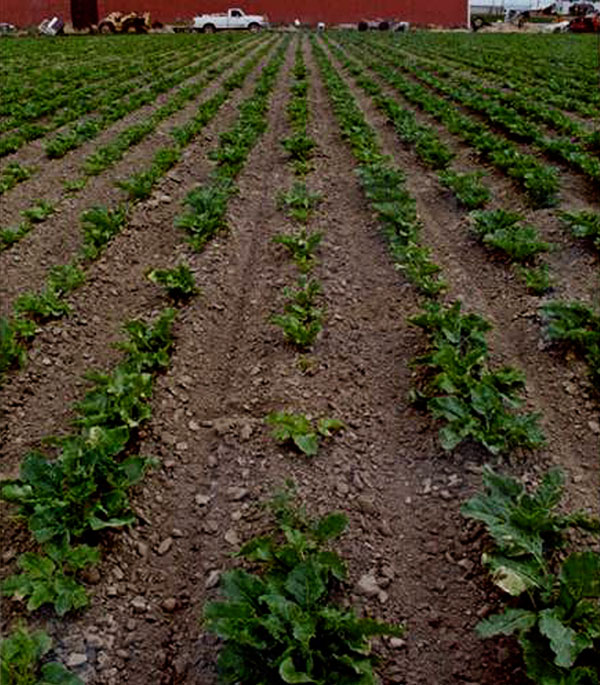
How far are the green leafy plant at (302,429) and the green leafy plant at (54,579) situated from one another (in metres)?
1.14

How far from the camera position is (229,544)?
3115 mm

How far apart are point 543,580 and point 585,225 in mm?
4249

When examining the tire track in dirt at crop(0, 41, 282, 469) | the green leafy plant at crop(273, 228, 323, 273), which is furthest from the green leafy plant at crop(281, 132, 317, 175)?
the green leafy plant at crop(273, 228, 323, 273)

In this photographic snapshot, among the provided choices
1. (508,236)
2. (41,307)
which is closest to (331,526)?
(41,307)

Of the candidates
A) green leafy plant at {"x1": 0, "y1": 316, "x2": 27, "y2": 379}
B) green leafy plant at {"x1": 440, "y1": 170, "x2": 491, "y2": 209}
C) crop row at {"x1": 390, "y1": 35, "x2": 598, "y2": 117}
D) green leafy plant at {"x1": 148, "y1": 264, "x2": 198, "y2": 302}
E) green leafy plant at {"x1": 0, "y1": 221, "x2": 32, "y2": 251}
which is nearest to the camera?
green leafy plant at {"x1": 0, "y1": 316, "x2": 27, "y2": 379}

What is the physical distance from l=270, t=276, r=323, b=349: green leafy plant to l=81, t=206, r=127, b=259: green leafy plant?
6.14 ft

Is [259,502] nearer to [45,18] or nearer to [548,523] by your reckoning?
[548,523]

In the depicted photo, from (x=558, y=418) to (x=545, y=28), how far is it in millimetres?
57780

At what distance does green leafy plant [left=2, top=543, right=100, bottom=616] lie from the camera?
2.68 metres

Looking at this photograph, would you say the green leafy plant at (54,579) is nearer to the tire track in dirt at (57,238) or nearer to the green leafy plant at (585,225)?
the tire track in dirt at (57,238)

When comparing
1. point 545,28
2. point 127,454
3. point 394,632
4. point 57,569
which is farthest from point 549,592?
point 545,28

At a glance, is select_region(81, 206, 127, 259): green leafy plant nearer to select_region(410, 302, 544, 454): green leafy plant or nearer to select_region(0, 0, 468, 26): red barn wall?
select_region(410, 302, 544, 454): green leafy plant

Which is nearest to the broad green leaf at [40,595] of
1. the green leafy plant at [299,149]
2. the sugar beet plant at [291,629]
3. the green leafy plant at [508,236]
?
the sugar beet plant at [291,629]

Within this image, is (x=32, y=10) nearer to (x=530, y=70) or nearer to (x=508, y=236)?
(x=530, y=70)
